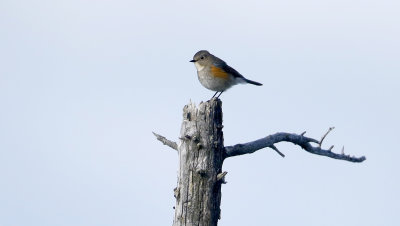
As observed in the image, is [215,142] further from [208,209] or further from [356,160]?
[356,160]

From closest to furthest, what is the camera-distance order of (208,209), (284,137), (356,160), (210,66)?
(208,209)
(284,137)
(356,160)
(210,66)

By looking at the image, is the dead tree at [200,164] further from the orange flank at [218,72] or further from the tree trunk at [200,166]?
the orange flank at [218,72]

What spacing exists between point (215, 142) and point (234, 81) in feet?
17.8

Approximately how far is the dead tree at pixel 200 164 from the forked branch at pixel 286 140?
158mm

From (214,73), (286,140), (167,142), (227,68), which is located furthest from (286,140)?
(227,68)

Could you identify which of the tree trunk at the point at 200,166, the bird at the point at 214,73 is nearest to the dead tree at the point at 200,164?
the tree trunk at the point at 200,166

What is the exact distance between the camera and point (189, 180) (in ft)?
26.1

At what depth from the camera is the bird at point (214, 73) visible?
42.6 feet

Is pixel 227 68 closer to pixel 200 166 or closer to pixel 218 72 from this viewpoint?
pixel 218 72

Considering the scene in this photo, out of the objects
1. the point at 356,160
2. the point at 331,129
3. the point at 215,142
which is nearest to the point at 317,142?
the point at 331,129

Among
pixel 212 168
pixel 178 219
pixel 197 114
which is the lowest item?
pixel 178 219

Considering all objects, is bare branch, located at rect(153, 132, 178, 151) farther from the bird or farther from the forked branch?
the bird

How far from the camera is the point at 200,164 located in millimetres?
7953

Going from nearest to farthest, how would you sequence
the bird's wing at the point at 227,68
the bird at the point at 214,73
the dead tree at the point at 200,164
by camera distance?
the dead tree at the point at 200,164 → the bird at the point at 214,73 → the bird's wing at the point at 227,68
